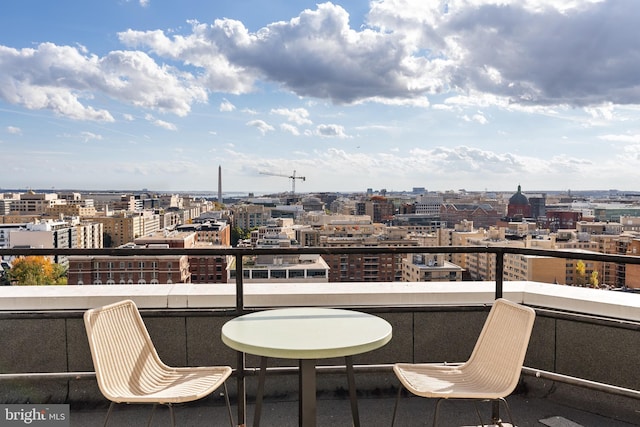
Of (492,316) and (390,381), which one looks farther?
(390,381)

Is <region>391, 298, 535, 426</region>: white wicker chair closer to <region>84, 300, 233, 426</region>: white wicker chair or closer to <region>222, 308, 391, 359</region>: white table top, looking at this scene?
<region>222, 308, 391, 359</region>: white table top

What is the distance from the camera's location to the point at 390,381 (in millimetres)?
3244

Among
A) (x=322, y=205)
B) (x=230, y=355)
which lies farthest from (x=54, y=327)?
(x=322, y=205)

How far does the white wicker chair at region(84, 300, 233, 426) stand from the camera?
199 centimetres

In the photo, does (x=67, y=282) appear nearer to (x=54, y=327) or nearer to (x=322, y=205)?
(x=54, y=327)

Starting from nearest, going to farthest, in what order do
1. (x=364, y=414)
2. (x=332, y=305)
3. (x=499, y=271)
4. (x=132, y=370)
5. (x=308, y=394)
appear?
(x=308, y=394) → (x=132, y=370) → (x=499, y=271) → (x=364, y=414) → (x=332, y=305)

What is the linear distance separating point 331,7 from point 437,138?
5053cm

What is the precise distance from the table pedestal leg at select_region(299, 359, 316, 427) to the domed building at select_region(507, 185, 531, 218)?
1523 inches

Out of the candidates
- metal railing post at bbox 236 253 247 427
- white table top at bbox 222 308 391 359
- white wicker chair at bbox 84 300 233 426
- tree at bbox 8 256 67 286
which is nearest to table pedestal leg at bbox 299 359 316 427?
white table top at bbox 222 308 391 359

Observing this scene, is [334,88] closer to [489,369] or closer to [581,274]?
[581,274]

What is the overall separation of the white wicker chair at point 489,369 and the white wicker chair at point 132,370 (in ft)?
2.92

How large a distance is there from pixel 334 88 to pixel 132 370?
15.4 meters

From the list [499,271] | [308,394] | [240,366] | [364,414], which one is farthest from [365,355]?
[308,394]

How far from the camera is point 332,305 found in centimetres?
311
